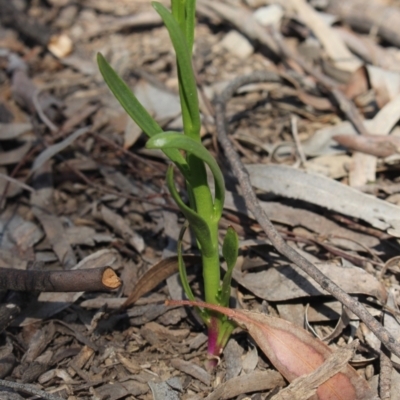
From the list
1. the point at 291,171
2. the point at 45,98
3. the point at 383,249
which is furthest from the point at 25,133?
the point at 383,249

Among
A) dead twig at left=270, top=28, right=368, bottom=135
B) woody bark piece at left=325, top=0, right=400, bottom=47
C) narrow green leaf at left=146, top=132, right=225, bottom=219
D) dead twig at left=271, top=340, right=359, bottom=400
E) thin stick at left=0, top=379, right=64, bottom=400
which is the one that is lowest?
thin stick at left=0, top=379, right=64, bottom=400

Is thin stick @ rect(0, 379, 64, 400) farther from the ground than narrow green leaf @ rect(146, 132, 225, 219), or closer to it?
closer to it

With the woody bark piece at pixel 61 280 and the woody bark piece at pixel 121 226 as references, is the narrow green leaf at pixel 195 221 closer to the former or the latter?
the woody bark piece at pixel 61 280

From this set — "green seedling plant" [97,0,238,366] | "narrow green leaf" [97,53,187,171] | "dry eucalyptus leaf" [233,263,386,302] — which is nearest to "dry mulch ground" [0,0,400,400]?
"dry eucalyptus leaf" [233,263,386,302]

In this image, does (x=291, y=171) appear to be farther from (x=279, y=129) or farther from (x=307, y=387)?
(x=307, y=387)

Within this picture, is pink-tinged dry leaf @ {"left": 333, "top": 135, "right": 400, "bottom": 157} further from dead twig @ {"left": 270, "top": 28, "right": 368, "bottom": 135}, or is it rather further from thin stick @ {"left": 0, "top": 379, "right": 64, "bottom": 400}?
thin stick @ {"left": 0, "top": 379, "right": 64, "bottom": 400}

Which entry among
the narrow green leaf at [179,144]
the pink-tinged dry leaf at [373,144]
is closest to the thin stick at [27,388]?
the narrow green leaf at [179,144]
